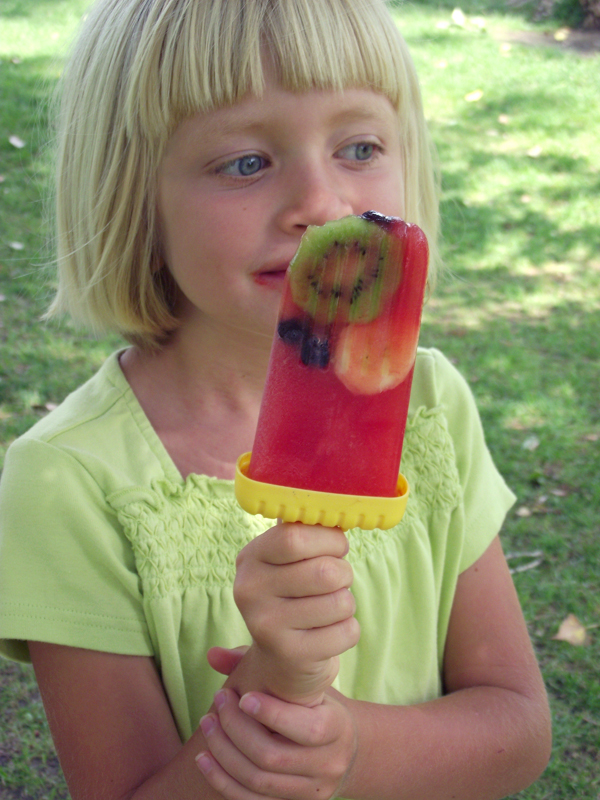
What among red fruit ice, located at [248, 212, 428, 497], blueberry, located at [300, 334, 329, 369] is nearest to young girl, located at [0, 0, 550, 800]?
red fruit ice, located at [248, 212, 428, 497]

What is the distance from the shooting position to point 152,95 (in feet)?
5.67

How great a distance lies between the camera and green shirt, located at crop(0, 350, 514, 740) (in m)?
1.72

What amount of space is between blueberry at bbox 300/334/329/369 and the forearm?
0.73m

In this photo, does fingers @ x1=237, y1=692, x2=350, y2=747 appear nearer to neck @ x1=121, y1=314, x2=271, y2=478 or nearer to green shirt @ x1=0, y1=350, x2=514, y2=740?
green shirt @ x1=0, y1=350, x2=514, y2=740

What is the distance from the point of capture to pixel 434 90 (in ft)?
30.0

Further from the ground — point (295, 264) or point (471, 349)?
point (295, 264)

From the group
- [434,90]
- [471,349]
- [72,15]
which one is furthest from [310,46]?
[72,15]

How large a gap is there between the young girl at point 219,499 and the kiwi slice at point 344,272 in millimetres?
313

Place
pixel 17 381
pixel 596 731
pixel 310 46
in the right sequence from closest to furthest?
pixel 310 46 < pixel 596 731 < pixel 17 381

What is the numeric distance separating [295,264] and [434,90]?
8.53 metres

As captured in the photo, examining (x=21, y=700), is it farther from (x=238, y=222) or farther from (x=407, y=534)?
(x=238, y=222)

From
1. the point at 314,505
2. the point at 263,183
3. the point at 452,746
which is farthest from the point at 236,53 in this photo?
the point at 452,746

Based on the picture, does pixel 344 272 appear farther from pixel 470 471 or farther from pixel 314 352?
pixel 470 471

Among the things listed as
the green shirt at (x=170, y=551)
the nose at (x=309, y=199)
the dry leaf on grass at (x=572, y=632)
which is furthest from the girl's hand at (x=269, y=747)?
the dry leaf on grass at (x=572, y=632)
